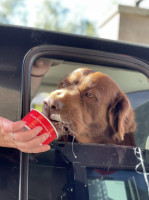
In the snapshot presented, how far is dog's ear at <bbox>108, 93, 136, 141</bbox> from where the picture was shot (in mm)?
1489

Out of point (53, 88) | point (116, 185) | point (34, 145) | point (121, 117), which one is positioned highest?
point (53, 88)

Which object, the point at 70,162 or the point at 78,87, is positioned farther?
the point at 78,87

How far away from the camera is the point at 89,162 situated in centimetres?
139

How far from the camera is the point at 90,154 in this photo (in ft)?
4.60

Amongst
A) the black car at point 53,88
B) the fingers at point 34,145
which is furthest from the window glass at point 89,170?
the fingers at point 34,145

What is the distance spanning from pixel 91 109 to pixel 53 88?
209 millimetres

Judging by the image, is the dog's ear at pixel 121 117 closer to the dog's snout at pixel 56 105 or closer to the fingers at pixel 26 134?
the dog's snout at pixel 56 105

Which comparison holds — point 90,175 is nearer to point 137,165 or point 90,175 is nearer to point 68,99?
point 137,165

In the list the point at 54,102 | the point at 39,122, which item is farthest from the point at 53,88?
the point at 39,122

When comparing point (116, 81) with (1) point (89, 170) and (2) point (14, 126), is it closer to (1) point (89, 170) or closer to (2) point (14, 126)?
(1) point (89, 170)

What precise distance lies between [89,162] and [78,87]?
362 mm

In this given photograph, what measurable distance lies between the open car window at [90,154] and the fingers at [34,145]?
129mm

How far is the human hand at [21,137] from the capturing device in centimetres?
117

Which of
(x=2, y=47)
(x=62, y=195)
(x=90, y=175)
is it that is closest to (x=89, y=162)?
(x=90, y=175)
